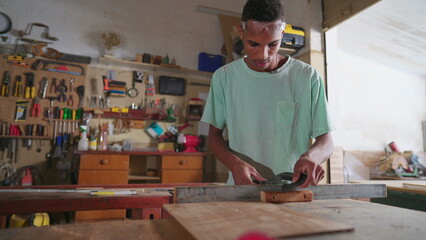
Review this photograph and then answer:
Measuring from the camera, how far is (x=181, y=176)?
375 cm

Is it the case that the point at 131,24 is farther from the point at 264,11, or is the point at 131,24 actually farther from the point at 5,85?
the point at 264,11

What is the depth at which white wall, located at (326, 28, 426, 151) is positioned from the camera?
533 centimetres

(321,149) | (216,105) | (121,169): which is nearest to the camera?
(321,149)

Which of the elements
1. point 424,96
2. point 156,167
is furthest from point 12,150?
point 424,96

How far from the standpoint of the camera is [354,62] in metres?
5.45

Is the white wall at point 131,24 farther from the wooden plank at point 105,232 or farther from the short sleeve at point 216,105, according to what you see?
the wooden plank at point 105,232

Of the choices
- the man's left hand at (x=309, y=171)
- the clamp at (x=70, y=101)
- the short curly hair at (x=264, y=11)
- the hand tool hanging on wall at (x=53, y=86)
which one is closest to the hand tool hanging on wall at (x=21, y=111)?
the hand tool hanging on wall at (x=53, y=86)

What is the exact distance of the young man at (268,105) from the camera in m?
1.24

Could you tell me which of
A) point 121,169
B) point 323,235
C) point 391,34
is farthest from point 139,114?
point 391,34

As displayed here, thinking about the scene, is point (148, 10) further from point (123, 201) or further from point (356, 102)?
point (356, 102)

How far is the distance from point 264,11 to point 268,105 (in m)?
0.41

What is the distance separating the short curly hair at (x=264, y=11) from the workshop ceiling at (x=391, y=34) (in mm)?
3164

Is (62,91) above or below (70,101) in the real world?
above

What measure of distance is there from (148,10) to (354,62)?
12.9 feet
